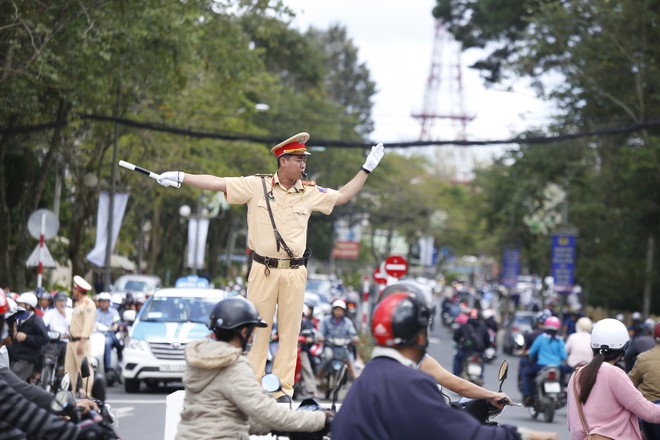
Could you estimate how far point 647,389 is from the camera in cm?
949

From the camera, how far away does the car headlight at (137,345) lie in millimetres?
21734

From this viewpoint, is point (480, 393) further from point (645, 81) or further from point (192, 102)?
point (192, 102)

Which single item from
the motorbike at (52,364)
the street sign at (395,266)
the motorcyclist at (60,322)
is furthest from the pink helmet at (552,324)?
the motorbike at (52,364)

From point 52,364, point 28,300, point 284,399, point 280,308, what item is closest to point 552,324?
point 52,364

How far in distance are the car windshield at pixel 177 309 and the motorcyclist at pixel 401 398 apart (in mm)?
16765

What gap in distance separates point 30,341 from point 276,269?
24.5ft

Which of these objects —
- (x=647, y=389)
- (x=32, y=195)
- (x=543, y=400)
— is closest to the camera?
(x=647, y=389)

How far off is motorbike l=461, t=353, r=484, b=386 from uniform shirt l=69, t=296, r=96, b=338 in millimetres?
10450

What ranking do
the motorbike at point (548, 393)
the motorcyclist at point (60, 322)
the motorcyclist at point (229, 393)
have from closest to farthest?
the motorcyclist at point (229, 393) → the motorcyclist at point (60, 322) → the motorbike at point (548, 393)

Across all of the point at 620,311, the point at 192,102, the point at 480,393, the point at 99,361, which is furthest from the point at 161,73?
the point at 620,311

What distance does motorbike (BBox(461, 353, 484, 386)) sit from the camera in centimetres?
2672

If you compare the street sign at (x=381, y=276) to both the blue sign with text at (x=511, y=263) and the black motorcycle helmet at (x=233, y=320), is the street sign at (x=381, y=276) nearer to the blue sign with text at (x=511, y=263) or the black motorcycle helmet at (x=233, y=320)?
the black motorcycle helmet at (x=233, y=320)

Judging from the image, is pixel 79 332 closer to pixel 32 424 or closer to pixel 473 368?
pixel 473 368

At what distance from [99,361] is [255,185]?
42.5 ft
